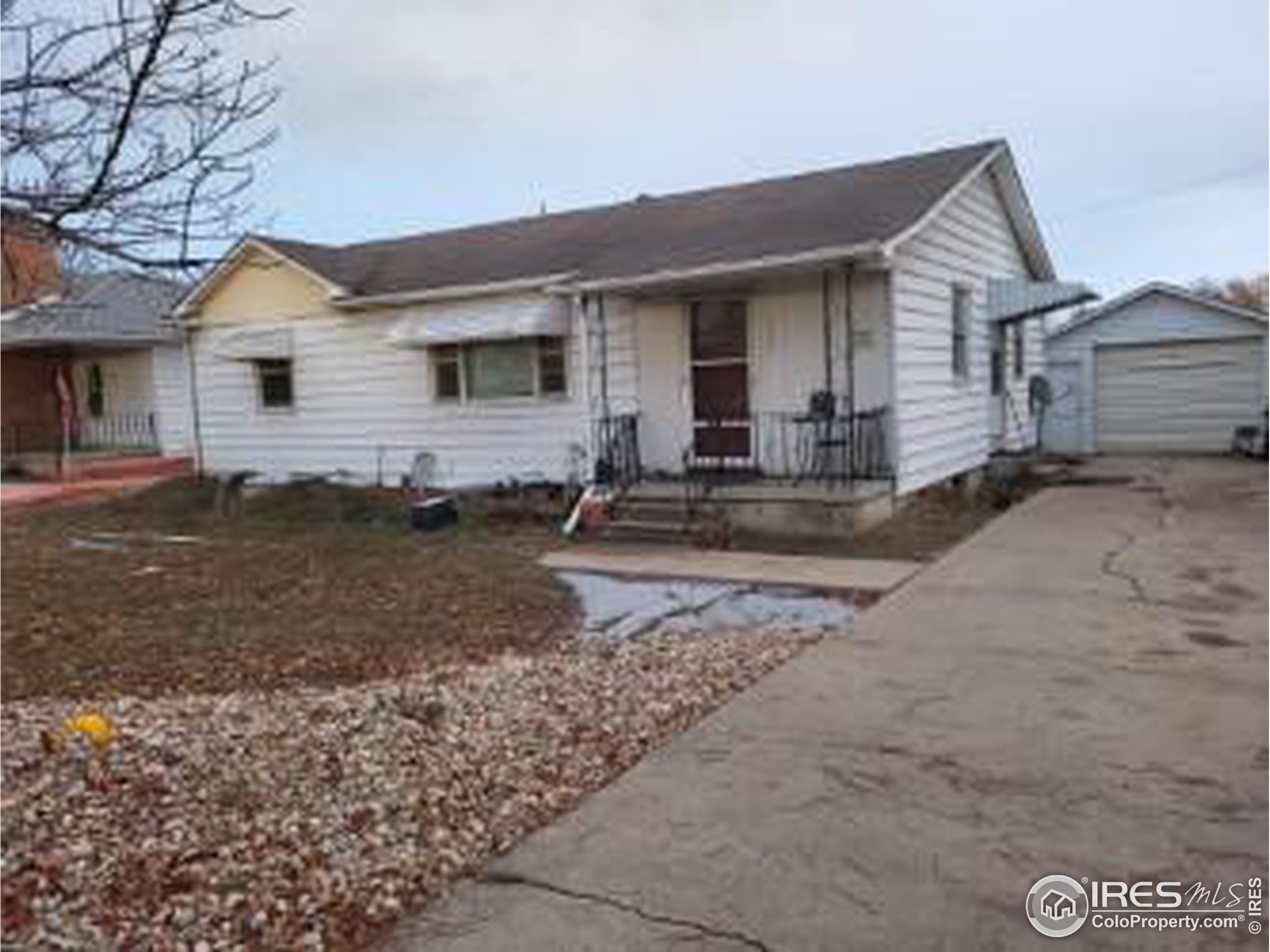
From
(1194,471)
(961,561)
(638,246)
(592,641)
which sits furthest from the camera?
(1194,471)

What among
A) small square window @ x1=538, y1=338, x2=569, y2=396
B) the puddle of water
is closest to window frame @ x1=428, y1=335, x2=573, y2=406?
small square window @ x1=538, y1=338, x2=569, y2=396

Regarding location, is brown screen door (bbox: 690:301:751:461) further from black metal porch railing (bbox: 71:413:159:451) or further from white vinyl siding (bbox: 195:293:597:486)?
black metal porch railing (bbox: 71:413:159:451)

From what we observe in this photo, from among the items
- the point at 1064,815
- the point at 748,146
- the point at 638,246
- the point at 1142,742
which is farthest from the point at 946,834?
the point at 748,146

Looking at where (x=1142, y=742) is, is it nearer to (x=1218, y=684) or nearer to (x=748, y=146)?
(x=1218, y=684)

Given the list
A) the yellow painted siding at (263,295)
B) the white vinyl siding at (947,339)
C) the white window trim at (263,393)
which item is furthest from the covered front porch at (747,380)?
the white window trim at (263,393)

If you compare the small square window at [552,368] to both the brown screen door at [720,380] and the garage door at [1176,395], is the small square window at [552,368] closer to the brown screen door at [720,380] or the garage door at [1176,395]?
the brown screen door at [720,380]

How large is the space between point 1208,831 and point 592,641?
416 centimetres

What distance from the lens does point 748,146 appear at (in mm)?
23453

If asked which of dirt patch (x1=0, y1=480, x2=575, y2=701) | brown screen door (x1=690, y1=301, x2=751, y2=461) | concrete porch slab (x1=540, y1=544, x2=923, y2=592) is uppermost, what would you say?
brown screen door (x1=690, y1=301, x2=751, y2=461)

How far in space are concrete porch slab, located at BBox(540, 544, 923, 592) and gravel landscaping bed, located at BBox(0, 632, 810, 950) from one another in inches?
109

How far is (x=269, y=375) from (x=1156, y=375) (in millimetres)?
14447

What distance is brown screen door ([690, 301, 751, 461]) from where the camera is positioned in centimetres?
1383

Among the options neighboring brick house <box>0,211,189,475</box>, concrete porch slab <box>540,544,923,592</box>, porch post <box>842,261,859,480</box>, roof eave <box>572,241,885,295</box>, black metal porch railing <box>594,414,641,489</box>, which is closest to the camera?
concrete porch slab <box>540,544,923,592</box>

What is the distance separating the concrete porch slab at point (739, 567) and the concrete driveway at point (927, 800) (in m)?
1.43
